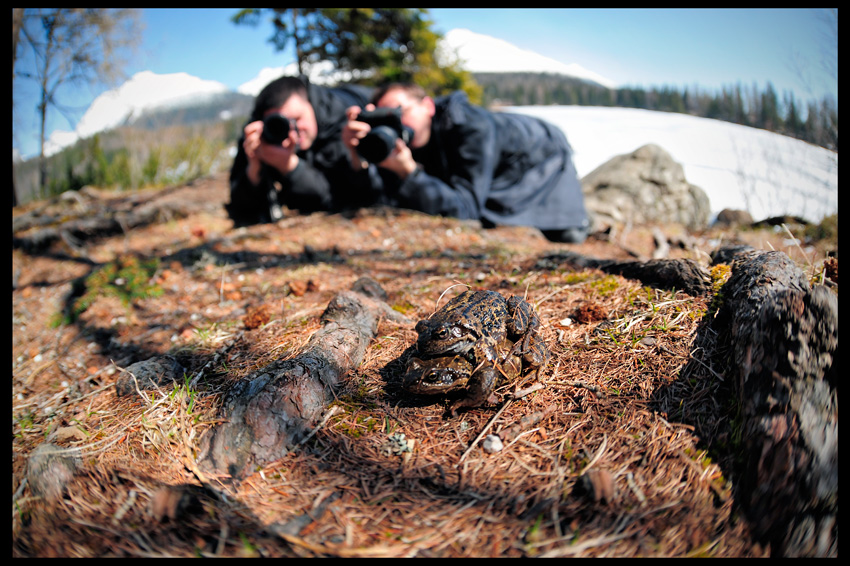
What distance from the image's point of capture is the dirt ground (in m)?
1.05

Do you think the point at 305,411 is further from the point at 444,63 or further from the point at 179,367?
the point at 444,63

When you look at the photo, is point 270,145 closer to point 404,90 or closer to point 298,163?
point 298,163

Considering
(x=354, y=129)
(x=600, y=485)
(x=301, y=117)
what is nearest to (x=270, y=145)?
(x=301, y=117)

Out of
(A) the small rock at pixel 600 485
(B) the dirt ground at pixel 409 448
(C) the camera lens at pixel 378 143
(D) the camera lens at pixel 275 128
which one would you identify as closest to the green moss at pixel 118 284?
(B) the dirt ground at pixel 409 448

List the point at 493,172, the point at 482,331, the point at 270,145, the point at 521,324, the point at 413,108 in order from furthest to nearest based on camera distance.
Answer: the point at 493,172 < the point at 413,108 < the point at 270,145 < the point at 521,324 < the point at 482,331

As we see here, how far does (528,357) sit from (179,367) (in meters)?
1.59

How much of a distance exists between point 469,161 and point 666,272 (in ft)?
9.18

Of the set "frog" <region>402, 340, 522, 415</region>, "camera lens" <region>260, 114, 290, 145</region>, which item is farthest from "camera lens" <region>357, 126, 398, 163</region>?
"frog" <region>402, 340, 522, 415</region>

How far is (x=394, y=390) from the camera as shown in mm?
1651

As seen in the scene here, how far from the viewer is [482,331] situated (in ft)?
5.04

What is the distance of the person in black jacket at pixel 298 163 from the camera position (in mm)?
4328

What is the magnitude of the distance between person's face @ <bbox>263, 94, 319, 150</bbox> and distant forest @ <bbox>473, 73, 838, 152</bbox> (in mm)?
5139
